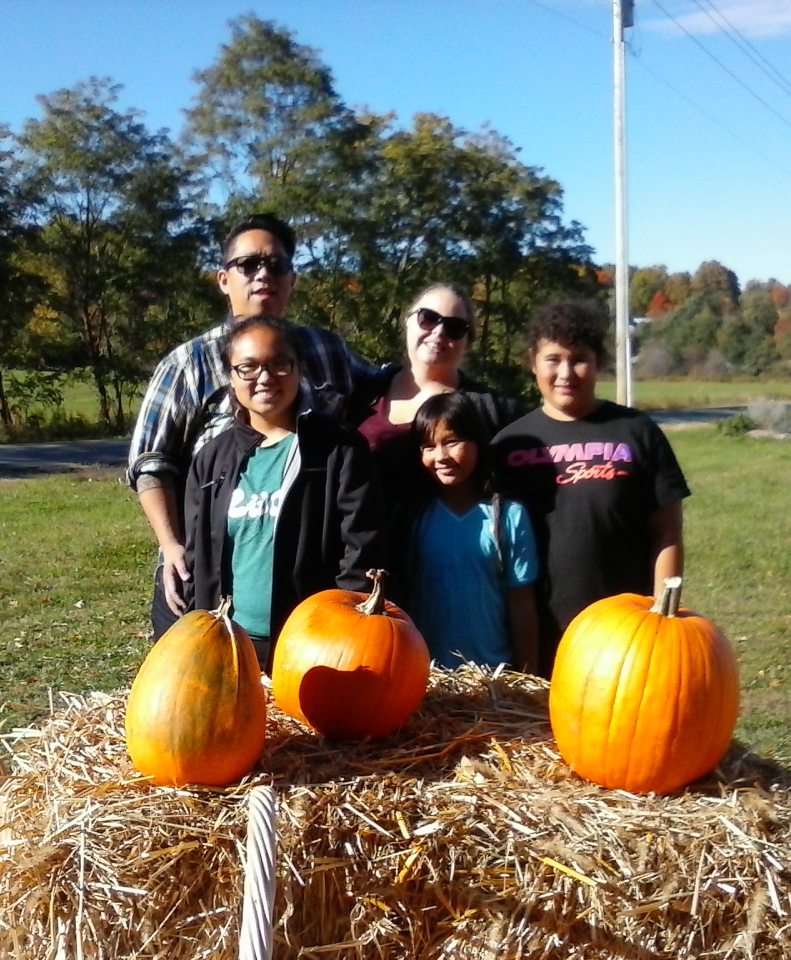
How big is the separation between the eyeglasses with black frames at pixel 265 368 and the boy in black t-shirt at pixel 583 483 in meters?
0.79

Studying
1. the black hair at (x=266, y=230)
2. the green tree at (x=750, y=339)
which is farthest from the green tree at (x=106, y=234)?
the green tree at (x=750, y=339)

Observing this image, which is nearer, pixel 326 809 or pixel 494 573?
pixel 326 809

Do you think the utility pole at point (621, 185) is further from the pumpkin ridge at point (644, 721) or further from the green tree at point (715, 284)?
the green tree at point (715, 284)

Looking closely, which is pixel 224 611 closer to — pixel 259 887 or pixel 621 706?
pixel 259 887

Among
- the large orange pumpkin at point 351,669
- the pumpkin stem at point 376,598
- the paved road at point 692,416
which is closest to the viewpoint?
the large orange pumpkin at point 351,669

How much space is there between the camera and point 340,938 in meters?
1.87

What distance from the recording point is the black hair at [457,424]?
3.22 metres

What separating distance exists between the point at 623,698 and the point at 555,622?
46.2 inches

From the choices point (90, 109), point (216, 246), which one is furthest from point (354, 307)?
point (90, 109)

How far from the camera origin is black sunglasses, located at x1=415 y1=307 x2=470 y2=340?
11.3ft

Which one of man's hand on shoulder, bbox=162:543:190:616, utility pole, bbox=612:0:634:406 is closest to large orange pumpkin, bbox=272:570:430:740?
man's hand on shoulder, bbox=162:543:190:616

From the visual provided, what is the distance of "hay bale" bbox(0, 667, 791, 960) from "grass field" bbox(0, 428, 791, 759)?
0.71m

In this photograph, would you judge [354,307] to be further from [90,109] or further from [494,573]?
[494,573]

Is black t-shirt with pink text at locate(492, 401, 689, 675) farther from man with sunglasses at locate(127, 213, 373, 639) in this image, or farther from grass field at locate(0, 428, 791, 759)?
grass field at locate(0, 428, 791, 759)
